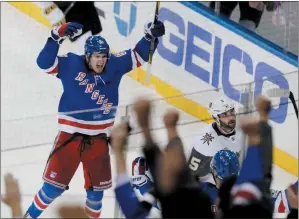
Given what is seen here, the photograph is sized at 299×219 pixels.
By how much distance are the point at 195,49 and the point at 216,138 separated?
3.36 ft

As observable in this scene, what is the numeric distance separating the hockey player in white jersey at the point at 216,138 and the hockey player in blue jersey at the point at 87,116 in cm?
33

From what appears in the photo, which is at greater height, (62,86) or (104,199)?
(62,86)

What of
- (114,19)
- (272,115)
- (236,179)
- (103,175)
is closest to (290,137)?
(272,115)

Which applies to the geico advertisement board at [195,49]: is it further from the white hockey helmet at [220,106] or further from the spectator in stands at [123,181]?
the spectator in stands at [123,181]

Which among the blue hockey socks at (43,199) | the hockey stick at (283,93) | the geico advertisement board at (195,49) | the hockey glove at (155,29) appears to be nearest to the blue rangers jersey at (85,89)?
the hockey glove at (155,29)

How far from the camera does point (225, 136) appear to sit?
4176mm

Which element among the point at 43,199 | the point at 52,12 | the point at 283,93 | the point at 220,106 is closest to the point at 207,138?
the point at 220,106

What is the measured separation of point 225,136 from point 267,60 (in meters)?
0.90

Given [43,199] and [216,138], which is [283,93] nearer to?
[216,138]

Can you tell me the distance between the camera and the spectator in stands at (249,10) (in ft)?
16.4

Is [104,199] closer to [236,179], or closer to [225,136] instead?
[225,136]

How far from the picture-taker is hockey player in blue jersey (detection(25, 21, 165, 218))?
13.6ft

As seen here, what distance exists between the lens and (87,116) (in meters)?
4.20

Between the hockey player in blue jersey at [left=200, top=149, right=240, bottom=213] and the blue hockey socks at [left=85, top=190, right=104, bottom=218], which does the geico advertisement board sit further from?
the hockey player in blue jersey at [left=200, top=149, right=240, bottom=213]
